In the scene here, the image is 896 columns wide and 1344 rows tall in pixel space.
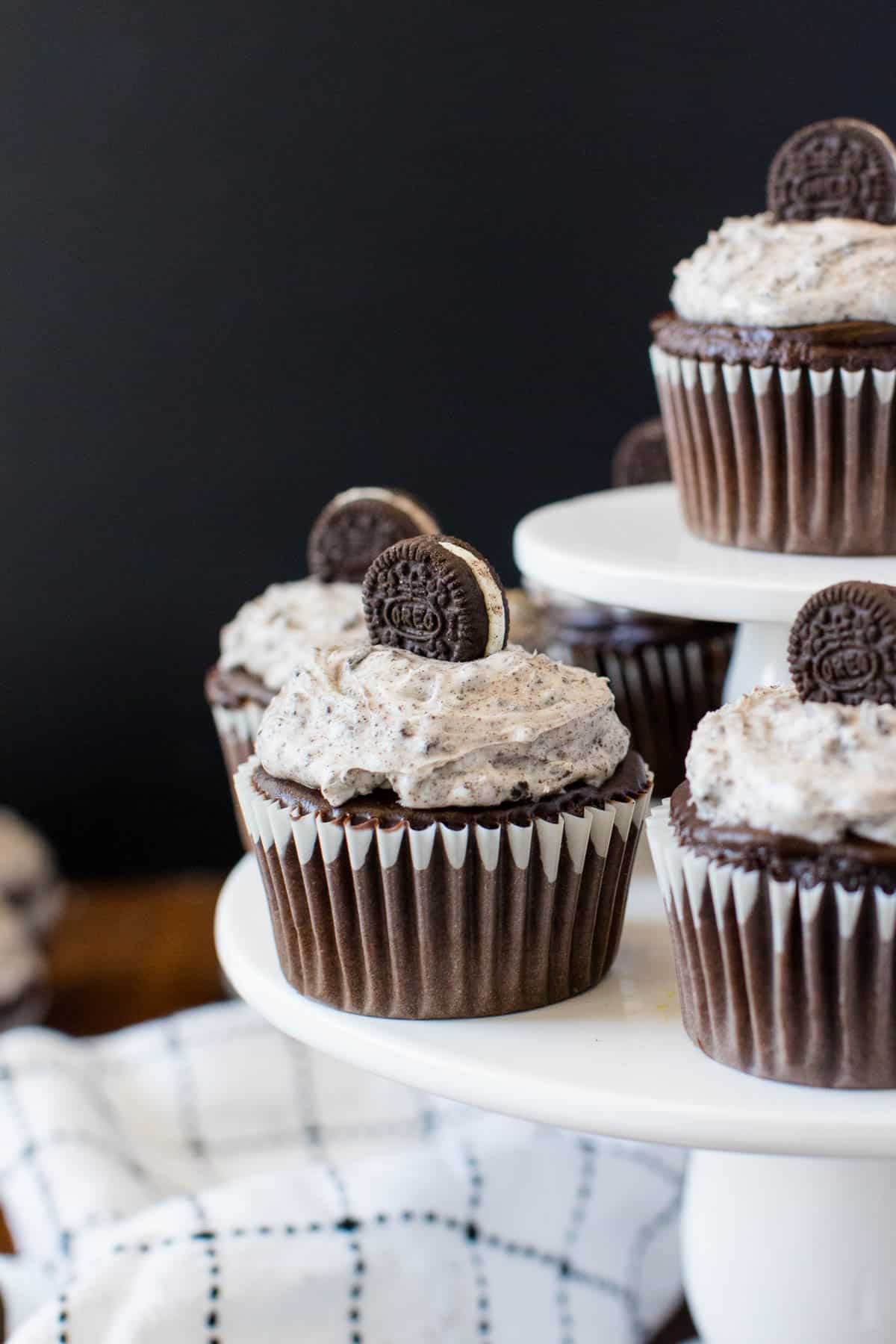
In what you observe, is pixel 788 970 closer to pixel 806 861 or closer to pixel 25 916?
pixel 806 861

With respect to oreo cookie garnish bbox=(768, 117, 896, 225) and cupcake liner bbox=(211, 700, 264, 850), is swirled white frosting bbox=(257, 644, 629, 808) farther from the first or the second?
oreo cookie garnish bbox=(768, 117, 896, 225)

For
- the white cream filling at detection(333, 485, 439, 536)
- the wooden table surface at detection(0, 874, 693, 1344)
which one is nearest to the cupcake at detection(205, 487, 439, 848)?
the white cream filling at detection(333, 485, 439, 536)

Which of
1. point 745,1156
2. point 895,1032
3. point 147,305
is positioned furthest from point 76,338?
point 895,1032

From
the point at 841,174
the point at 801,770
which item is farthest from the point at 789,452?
the point at 801,770

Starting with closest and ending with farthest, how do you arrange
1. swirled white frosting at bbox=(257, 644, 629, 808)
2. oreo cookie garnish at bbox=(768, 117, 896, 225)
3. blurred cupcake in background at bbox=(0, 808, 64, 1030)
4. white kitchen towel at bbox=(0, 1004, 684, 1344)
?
1. swirled white frosting at bbox=(257, 644, 629, 808)
2. oreo cookie garnish at bbox=(768, 117, 896, 225)
3. white kitchen towel at bbox=(0, 1004, 684, 1344)
4. blurred cupcake in background at bbox=(0, 808, 64, 1030)

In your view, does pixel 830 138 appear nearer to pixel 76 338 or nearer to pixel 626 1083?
pixel 626 1083

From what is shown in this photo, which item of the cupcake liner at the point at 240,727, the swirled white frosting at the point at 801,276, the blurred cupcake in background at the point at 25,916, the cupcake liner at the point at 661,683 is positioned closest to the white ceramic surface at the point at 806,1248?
the cupcake liner at the point at 661,683

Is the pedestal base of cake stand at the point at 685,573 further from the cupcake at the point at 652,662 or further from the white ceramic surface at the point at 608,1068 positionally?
the white ceramic surface at the point at 608,1068
